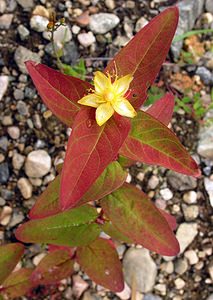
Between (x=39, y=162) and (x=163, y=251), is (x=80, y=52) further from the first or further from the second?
(x=163, y=251)

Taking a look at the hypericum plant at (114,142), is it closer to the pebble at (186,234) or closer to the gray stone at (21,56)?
the pebble at (186,234)

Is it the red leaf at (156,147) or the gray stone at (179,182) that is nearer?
the red leaf at (156,147)

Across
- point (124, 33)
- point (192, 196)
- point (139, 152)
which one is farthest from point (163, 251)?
point (124, 33)

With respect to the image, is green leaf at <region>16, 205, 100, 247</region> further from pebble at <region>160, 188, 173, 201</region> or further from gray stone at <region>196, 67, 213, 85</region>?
gray stone at <region>196, 67, 213, 85</region>

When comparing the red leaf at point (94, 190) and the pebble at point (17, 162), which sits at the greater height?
the red leaf at point (94, 190)

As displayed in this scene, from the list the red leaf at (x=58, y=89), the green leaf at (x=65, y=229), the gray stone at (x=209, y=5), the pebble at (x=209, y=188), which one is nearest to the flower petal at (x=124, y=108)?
the red leaf at (x=58, y=89)
